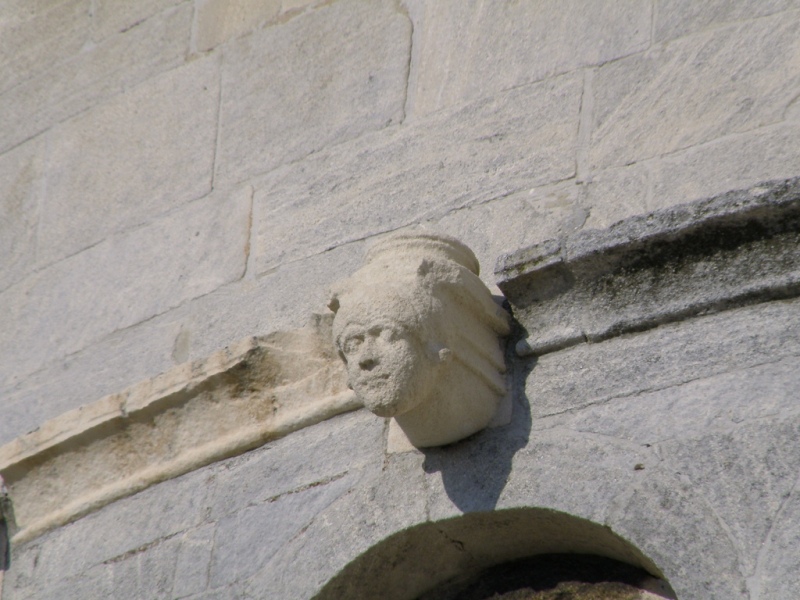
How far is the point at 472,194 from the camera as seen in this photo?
298 centimetres

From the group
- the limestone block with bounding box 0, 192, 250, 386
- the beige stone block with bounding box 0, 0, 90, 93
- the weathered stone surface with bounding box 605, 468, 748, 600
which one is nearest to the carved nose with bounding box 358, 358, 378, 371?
the weathered stone surface with bounding box 605, 468, 748, 600

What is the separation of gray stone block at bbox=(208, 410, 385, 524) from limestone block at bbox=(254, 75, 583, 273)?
611 mm

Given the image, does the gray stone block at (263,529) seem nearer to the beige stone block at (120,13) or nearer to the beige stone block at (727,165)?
the beige stone block at (727,165)

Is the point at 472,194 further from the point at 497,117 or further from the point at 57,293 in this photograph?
the point at 57,293

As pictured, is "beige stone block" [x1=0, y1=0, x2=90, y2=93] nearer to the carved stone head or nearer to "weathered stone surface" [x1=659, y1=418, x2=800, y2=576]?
the carved stone head

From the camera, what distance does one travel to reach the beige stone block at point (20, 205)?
3867mm

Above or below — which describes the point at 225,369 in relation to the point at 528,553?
above

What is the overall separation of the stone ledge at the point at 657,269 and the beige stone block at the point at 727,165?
26cm

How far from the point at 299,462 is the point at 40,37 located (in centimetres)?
246

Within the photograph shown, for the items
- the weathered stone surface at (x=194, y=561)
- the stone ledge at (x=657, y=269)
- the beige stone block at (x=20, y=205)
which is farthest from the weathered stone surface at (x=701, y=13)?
the beige stone block at (x=20, y=205)

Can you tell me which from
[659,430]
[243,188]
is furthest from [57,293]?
[659,430]

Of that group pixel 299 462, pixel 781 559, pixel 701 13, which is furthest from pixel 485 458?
pixel 701 13

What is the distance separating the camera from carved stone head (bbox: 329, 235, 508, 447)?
2.25 meters

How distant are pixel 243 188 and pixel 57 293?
28.7 inches
